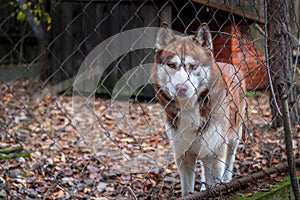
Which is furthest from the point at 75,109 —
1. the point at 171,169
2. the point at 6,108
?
the point at 171,169

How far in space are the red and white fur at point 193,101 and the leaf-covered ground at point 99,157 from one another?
0.67 feet

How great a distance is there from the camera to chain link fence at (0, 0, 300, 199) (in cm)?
265

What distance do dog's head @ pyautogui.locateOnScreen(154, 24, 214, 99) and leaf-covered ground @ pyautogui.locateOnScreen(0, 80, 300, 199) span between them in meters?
0.26

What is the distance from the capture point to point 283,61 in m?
3.58

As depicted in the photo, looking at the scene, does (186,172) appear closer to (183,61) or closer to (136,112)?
(183,61)

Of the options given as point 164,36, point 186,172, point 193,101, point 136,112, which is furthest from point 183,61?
point 136,112

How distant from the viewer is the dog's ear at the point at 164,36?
2.61 meters

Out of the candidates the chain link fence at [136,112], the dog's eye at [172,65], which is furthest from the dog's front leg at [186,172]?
the dog's eye at [172,65]

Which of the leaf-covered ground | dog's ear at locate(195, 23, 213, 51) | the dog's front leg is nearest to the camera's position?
dog's ear at locate(195, 23, 213, 51)

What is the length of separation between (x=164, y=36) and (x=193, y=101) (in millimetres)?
515

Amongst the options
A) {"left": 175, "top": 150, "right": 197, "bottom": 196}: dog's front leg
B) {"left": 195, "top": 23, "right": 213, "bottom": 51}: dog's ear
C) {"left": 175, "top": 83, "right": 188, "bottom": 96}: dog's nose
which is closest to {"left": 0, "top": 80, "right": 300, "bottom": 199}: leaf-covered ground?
{"left": 175, "top": 150, "right": 197, "bottom": 196}: dog's front leg

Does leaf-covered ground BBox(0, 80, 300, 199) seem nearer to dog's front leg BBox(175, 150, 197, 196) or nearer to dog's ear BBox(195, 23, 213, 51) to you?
dog's front leg BBox(175, 150, 197, 196)

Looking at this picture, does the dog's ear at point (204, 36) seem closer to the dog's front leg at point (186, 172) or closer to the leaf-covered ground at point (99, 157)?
the leaf-covered ground at point (99, 157)

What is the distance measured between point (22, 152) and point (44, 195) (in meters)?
1.08
